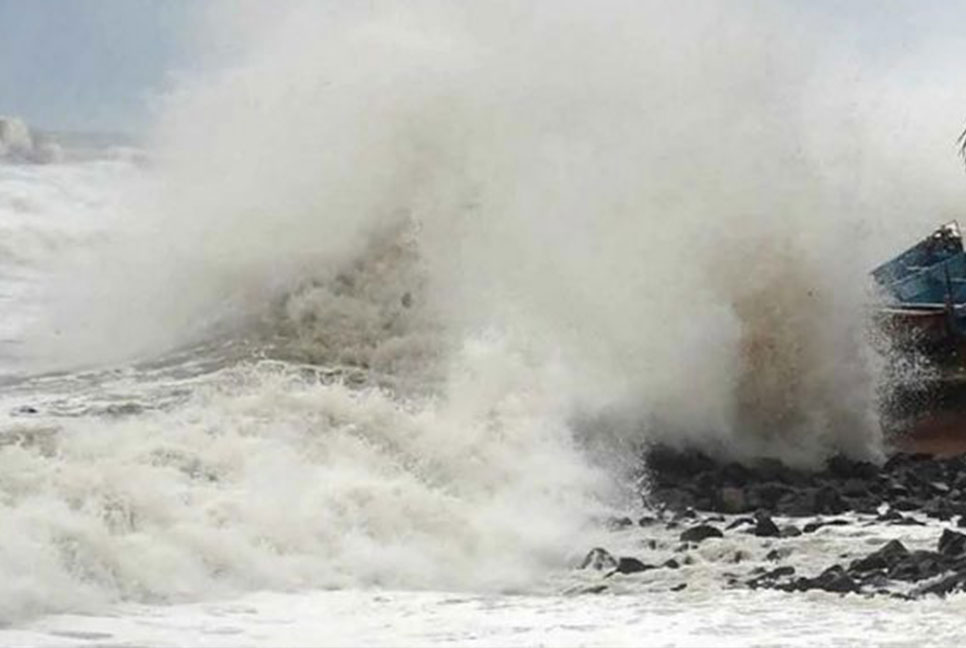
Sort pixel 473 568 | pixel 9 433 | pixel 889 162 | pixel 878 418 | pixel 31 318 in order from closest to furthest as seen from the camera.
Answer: pixel 473 568 < pixel 9 433 < pixel 878 418 < pixel 31 318 < pixel 889 162

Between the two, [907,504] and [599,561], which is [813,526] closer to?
[907,504]

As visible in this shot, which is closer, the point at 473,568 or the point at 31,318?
the point at 473,568

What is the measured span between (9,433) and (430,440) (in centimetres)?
309

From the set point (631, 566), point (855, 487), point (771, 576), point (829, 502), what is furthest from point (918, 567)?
point (855, 487)

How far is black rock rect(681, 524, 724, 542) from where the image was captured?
1012 centimetres

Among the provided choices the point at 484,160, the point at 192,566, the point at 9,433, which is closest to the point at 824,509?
the point at 192,566

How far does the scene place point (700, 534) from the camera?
10188 mm

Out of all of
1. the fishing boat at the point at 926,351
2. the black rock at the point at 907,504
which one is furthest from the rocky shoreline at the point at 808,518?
the fishing boat at the point at 926,351

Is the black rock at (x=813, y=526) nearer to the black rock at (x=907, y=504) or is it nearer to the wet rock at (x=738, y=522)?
the wet rock at (x=738, y=522)

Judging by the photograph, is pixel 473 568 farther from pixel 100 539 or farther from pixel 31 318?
pixel 31 318

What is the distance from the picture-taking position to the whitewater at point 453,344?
27.9ft

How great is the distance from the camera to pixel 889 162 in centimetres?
2364

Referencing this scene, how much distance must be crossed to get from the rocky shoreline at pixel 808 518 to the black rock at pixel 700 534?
0.01 metres

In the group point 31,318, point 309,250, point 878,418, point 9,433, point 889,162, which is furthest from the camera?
point 889,162
